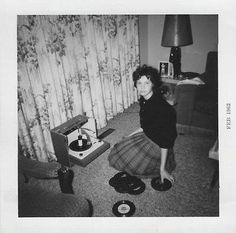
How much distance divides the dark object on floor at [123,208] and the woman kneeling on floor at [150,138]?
0.19 metres

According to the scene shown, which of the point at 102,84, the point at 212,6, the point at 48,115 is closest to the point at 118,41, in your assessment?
the point at 102,84

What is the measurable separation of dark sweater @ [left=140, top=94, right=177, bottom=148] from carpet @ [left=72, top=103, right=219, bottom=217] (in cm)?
42

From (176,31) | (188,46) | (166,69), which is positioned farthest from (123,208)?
(188,46)

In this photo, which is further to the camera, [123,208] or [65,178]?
[123,208]

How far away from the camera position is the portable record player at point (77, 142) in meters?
1.83

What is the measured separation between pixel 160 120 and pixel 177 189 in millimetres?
583

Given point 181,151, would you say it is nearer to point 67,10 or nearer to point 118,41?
point 118,41

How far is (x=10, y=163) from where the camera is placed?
1239mm

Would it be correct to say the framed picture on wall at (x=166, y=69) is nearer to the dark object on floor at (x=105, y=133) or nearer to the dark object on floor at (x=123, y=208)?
the dark object on floor at (x=105, y=133)

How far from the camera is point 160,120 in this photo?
4.87ft

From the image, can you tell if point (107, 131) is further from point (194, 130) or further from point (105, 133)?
point (194, 130)

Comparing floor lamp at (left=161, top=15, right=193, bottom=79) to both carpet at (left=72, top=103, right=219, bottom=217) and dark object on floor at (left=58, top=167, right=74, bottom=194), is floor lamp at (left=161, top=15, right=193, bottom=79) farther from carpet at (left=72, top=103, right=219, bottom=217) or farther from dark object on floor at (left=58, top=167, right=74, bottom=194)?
dark object on floor at (left=58, top=167, right=74, bottom=194)

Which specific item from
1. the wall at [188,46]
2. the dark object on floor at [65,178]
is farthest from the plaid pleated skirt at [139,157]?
the wall at [188,46]

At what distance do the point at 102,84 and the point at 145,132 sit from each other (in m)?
0.99
